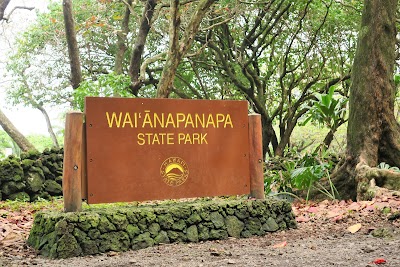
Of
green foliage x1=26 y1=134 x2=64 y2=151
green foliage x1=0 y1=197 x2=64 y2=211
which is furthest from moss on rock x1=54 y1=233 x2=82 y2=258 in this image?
green foliage x1=26 y1=134 x2=64 y2=151

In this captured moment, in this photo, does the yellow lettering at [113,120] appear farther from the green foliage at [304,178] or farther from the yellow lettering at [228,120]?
the green foliage at [304,178]

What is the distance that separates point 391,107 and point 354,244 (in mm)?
3483

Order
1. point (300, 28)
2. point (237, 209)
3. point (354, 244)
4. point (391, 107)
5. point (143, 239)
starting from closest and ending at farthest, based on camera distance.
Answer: point (354, 244), point (143, 239), point (237, 209), point (391, 107), point (300, 28)

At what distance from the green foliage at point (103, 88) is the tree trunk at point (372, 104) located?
4.69 metres

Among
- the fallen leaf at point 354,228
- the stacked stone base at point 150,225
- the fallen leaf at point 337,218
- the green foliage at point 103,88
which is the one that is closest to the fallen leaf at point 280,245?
Result: the stacked stone base at point 150,225

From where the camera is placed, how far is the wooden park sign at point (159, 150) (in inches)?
188

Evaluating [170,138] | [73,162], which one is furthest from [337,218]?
[73,162]

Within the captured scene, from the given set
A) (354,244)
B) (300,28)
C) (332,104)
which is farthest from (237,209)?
(300,28)

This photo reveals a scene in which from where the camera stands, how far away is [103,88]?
1039cm

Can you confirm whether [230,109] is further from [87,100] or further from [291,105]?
[291,105]

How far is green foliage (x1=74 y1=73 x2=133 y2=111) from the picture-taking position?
996cm

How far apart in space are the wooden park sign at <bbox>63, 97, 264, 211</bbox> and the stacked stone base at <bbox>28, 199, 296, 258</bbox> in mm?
192

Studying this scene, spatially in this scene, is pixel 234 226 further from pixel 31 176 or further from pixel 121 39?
pixel 121 39

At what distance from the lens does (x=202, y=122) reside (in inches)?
211
